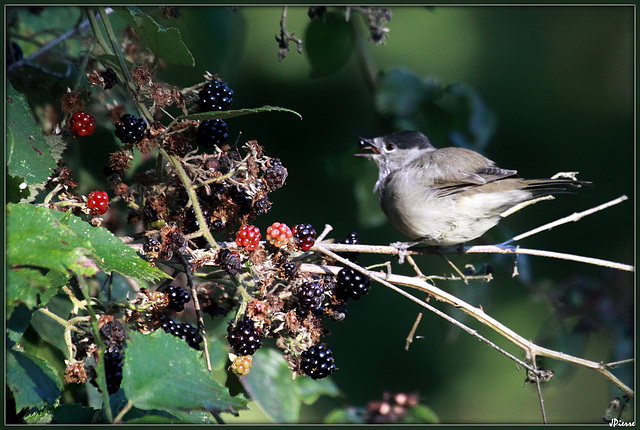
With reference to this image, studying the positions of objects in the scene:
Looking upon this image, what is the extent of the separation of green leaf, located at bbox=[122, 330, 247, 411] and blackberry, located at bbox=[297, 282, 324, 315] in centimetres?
37

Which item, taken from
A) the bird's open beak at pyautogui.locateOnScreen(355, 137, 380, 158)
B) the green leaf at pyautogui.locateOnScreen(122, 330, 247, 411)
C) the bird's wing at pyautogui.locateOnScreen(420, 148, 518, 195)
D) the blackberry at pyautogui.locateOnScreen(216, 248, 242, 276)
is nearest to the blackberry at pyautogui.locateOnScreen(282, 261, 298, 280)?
the blackberry at pyautogui.locateOnScreen(216, 248, 242, 276)

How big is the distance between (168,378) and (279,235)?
58 cm

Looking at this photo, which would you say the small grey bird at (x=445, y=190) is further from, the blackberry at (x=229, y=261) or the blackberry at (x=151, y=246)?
the blackberry at (x=151, y=246)

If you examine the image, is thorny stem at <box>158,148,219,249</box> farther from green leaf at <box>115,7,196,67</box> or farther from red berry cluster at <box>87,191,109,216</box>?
green leaf at <box>115,7,196,67</box>

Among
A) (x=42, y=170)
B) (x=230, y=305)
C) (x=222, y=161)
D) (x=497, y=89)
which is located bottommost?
(x=230, y=305)

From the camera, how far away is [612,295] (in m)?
3.99

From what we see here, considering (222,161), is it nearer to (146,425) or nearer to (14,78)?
(146,425)

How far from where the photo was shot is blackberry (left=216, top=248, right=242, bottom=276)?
1.88m

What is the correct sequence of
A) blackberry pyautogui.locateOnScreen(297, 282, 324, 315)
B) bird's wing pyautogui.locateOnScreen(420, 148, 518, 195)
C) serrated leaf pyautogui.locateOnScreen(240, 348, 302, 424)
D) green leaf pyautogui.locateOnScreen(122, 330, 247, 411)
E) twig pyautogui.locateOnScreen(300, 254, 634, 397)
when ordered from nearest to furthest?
green leaf pyautogui.locateOnScreen(122, 330, 247, 411)
blackberry pyautogui.locateOnScreen(297, 282, 324, 315)
twig pyautogui.locateOnScreen(300, 254, 634, 397)
serrated leaf pyautogui.locateOnScreen(240, 348, 302, 424)
bird's wing pyautogui.locateOnScreen(420, 148, 518, 195)

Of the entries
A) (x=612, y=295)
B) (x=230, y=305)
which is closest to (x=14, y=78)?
(x=230, y=305)

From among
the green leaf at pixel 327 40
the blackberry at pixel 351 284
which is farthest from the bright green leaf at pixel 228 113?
the green leaf at pixel 327 40

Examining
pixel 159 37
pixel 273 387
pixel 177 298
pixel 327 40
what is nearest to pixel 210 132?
pixel 159 37

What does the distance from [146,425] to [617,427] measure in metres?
1.65

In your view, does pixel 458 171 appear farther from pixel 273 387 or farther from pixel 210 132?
pixel 210 132
